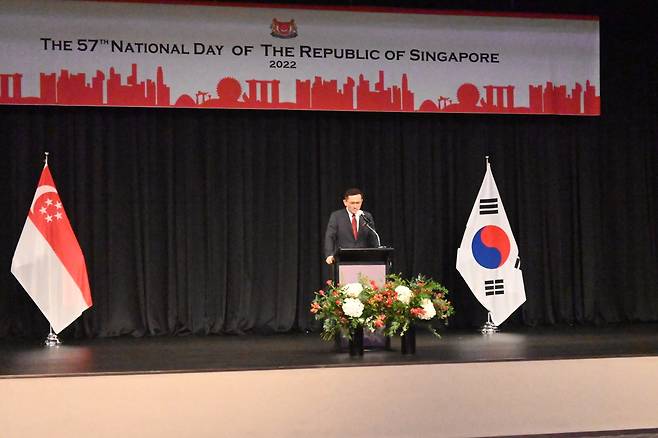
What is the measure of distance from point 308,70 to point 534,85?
219 centimetres

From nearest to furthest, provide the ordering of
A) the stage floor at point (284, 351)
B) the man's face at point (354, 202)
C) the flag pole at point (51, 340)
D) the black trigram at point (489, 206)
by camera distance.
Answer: the stage floor at point (284, 351) < the man's face at point (354, 202) < the flag pole at point (51, 340) < the black trigram at point (489, 206)

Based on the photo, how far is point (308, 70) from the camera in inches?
297

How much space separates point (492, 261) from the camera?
303 inches

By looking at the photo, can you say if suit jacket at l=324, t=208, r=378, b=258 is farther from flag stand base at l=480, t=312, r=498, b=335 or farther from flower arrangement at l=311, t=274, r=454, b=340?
flag stand base at l=480, t=312, r=498, b=335

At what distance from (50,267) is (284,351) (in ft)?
7.68

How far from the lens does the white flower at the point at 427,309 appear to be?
5.25 m

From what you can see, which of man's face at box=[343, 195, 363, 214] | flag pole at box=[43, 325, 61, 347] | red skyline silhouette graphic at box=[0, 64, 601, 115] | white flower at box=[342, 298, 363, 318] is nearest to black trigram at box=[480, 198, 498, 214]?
red skyline silhouette graphic at box=[0, 64, 601, 115]

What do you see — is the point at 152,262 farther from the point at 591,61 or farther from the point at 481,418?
the point at 591,61

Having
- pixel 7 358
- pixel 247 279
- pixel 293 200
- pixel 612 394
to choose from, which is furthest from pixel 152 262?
pixel 612 394

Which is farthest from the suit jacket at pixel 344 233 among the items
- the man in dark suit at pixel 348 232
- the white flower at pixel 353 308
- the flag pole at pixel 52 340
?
the flag pole at pixel 52 340

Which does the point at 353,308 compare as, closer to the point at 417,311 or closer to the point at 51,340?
the point at 417,311

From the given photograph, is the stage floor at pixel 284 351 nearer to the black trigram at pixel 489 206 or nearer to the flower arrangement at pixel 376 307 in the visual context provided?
the flower arrangement at pixel 376 307

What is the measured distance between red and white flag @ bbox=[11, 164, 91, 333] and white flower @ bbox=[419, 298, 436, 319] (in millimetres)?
3179

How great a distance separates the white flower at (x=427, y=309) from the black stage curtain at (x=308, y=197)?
2814 mm
